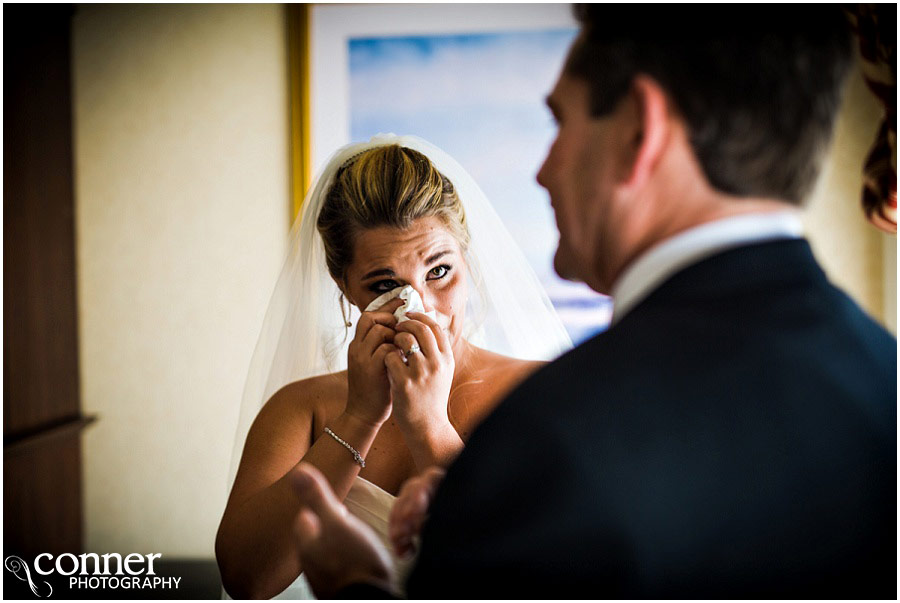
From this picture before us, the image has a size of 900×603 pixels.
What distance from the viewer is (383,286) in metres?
1.49

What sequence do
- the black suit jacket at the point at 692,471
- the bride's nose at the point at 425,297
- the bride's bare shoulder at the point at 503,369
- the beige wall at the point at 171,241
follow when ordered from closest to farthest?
1. the black suit jacket at the point at 692,471
2. the bride's nose at the point at 425,297
3. the bride's bare shoulder at the point at 503,369
4. the beige wall at the point at 171,241

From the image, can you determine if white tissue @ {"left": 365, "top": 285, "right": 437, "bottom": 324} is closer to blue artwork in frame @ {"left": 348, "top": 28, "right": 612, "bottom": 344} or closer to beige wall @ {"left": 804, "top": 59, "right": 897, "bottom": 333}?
blue artwork in frame @ {"left": 348, "top": 28, "right": 612, "bottom": 344}

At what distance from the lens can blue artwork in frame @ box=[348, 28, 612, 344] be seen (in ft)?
8.89

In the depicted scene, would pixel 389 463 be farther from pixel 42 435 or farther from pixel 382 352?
pixel 42 435

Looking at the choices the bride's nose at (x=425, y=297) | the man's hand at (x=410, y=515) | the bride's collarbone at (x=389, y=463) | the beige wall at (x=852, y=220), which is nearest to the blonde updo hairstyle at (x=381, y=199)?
the bride's nose at (x=425, y=297)

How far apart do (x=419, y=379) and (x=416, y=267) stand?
0.86 feet

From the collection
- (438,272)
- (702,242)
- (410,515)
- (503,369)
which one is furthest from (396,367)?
(702,242)

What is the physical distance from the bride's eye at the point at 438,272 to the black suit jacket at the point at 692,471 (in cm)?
89

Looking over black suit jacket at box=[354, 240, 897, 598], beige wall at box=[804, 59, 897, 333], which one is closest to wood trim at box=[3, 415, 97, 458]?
black suit jacket at box=[354, 240, 897, 598]

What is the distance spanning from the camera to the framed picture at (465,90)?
2707mm

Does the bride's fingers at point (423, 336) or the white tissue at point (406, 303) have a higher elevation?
the white tissue at point (406, 303)

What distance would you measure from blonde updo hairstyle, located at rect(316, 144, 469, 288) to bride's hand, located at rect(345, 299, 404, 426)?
25cm

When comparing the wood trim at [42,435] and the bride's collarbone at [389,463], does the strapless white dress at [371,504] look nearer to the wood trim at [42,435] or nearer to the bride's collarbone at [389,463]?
the bride's collarbone at [389,463]

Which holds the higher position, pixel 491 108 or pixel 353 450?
pixel 491 108
